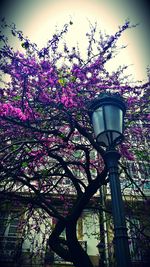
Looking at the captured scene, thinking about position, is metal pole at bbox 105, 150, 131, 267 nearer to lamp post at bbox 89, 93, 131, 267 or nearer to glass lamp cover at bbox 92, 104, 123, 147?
lamp post at bbox 89, 93, 131, 267

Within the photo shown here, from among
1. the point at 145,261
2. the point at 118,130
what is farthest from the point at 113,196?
the point at 145,261

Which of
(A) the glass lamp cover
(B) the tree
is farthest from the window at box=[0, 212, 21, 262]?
(A) the glass lamp cover

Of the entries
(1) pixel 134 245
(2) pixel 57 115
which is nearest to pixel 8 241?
(1) pixel 134 245

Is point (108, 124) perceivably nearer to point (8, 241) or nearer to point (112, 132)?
point (112, 132)

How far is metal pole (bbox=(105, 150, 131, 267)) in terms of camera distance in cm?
240

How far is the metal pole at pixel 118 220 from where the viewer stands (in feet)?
7.89

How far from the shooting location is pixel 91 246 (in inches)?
462

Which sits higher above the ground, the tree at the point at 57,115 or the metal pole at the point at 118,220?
the tree at the point at 57,115

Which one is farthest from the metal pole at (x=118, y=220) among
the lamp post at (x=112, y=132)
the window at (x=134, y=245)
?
the window at (x=134, y=245)

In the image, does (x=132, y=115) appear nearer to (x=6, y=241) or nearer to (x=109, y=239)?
(x=109, y=239)

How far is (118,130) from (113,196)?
3.05 feet

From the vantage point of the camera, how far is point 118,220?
2699 mm

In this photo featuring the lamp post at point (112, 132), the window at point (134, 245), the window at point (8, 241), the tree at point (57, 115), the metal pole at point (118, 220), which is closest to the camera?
the metal pole at point (118, 220)

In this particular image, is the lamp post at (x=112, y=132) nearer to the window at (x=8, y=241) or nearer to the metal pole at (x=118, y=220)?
the metal pole at (x=118, y=220)
